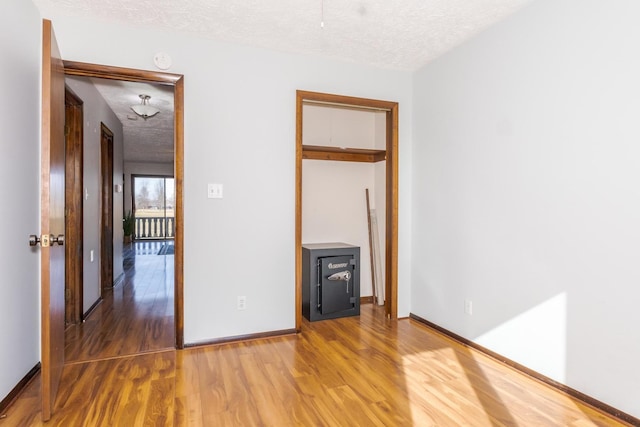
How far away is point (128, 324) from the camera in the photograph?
3430 millimetres

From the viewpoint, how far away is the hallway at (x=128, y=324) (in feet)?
9.27

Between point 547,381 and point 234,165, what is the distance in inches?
104

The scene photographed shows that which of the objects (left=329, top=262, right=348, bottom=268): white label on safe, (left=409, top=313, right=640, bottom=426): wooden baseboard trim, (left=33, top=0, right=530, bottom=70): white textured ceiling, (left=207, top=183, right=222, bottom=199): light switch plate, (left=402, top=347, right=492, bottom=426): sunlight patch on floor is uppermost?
(left=33, top=0, right=530, bottom=70): white textured ceiling

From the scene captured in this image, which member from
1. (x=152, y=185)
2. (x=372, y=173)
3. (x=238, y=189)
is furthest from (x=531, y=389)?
(x=152, y=185)

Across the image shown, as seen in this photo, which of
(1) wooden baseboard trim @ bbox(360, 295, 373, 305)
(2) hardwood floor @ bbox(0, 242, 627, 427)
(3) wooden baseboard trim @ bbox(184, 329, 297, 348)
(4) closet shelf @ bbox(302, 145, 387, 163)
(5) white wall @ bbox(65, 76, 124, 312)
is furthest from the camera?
(1) wooden baseboard trim @ bbox(360, 295, 373, 305)

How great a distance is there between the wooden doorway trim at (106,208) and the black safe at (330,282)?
2.69m

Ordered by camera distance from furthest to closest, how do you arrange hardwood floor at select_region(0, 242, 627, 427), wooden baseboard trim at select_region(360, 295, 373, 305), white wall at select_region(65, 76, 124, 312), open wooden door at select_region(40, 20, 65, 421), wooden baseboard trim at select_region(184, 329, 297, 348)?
wooden baseboard trim at select_region(360, 295, 373, 305) → white wall at select_region(65, 76, 124, 312) → wooden baseboard trim at select_region(184, 329, 297, 348) → hardwood floor at select_region(0, 242, 627, 427) → open wooden door at select_region(40, 20, 65, 421)

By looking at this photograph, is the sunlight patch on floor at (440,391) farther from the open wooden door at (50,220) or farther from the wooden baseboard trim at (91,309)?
the wooden baseboard trim at (91,309)

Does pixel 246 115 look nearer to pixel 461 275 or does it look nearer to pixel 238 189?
pixel 238 189

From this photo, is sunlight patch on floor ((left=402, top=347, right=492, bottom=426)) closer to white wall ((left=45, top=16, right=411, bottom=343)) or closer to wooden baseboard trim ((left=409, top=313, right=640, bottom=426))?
wooden baseboard trim ((left=409, top=313, right=640, bottom=426))

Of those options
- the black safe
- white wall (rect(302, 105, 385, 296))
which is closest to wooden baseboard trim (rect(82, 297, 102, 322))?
the black safe

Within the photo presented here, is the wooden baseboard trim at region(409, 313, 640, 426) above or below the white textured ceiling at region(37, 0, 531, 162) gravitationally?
below

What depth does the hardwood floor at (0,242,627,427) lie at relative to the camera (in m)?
1.90

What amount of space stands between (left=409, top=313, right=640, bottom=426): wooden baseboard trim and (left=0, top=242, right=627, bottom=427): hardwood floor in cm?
4
